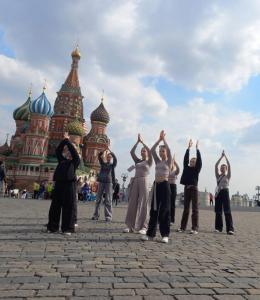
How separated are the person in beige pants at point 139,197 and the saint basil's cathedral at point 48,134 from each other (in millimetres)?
49995

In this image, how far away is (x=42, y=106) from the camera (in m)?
65.3

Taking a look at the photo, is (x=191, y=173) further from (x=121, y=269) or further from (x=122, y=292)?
(x=122, y=292)

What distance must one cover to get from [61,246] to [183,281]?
2569 mm

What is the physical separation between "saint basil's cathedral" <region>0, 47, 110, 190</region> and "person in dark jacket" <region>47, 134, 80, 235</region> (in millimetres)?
50524

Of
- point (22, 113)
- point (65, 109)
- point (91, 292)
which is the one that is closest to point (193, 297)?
point (91, 292)

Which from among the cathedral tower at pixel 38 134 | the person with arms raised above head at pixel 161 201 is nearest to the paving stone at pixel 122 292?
the person with arms raised above head at pixel 161 201

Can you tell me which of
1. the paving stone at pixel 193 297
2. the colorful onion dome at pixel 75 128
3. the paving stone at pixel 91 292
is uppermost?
the colorful onion dome at pixel 75 128

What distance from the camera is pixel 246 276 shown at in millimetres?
4672

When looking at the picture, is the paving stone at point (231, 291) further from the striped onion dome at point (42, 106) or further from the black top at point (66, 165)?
the striped onion dome at point (42, 106)

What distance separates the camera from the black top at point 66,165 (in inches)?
316

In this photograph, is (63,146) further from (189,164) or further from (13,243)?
(189,164)

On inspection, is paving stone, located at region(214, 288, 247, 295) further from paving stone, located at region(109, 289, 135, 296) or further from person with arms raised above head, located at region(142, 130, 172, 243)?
person with arms raised above head, located at region(142, 130, 172, 243)

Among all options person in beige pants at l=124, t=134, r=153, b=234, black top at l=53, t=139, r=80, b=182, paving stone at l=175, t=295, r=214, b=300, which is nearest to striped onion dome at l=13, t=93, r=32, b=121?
person in beige pants at l=124, t=134, r=153, b=234

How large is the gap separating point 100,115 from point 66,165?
6509 cm
